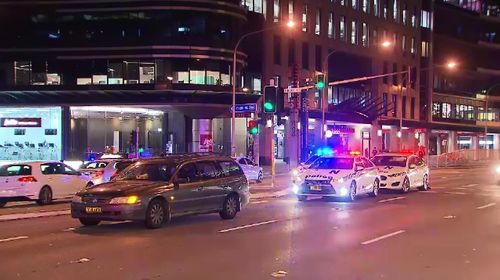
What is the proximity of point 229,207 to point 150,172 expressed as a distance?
2.44m

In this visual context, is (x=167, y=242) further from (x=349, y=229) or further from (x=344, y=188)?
(x=344, y=188)

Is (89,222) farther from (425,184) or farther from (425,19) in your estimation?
(425,19)

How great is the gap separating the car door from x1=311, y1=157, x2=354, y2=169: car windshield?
7677 mm

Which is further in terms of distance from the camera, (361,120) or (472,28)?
(472,28)

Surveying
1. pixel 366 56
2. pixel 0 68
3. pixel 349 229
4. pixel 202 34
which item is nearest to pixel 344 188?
pixel 349 229

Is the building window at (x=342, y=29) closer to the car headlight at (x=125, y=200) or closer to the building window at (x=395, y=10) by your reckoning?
the building window at (x=395, y=10)

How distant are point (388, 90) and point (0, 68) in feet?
145

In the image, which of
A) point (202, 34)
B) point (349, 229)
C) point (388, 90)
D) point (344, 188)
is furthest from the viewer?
point (388, 90)

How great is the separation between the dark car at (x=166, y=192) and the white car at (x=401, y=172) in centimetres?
952

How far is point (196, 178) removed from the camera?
51.8ft

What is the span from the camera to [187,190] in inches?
602

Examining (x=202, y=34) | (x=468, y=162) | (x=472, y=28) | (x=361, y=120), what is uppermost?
(x=472, y=28)

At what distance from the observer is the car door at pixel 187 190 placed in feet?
49.1

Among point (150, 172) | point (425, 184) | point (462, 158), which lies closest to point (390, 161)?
point (425, 184)
